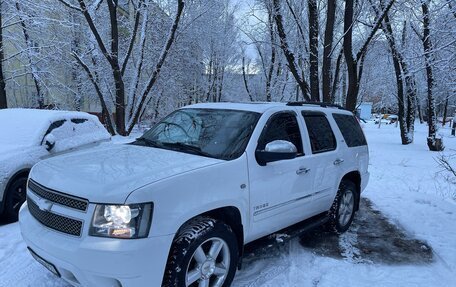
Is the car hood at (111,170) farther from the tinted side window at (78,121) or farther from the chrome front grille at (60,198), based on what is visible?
the tinted side window at (78,121)

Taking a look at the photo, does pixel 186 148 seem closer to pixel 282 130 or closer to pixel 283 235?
pixel 282 130

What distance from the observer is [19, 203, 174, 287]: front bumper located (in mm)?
2688

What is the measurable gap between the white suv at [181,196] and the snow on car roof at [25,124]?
281 cm

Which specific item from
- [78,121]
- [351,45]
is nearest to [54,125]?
[78,121]

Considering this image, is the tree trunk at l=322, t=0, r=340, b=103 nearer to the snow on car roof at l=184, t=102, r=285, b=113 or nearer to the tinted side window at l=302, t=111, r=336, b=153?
the tinted side window at l=302, t=111, r=336, b=153

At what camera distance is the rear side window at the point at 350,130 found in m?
5.62

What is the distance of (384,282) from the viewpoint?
4.12 meters

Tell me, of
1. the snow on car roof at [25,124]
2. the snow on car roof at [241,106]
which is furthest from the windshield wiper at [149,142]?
the snow on car roof at [25,124]

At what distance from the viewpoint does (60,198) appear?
298 centimetres

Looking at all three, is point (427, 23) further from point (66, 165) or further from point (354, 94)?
point (66, 165)

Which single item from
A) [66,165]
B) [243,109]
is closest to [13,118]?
[66,165]

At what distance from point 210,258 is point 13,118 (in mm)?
5392

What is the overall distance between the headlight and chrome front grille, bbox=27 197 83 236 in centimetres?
15

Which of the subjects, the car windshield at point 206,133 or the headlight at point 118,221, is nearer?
the headlight at point 118,221
